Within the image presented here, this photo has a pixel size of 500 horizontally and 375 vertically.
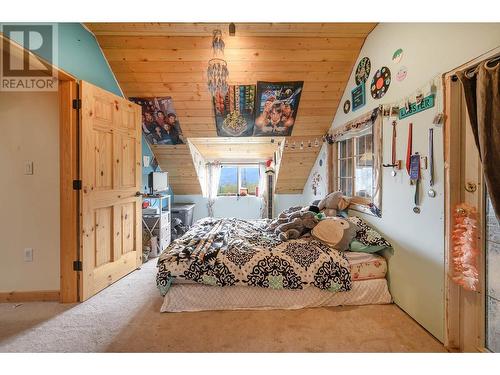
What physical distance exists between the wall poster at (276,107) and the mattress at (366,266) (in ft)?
6.67

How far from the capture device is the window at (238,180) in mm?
5359

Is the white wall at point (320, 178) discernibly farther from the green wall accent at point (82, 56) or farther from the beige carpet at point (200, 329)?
the green wall accent at point (82, 56)

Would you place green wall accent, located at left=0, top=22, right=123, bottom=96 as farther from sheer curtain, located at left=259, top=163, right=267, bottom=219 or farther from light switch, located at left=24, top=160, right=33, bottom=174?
sheer curtain, located at left=259, top=163, right=267, bottom=219

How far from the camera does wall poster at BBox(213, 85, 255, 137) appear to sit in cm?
307

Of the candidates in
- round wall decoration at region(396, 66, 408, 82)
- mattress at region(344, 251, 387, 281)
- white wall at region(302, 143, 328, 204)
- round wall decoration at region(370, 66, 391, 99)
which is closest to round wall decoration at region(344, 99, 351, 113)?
round wall decoration at region(370, 66, 391, 99)

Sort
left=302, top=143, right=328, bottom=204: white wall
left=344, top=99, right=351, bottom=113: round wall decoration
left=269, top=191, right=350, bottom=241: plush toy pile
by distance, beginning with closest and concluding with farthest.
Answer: left=269, top=191, right=350, bottom=241: plush toy pile, left=344, top=99, right=351, bottom=113: round wall decoration, left=302, top=143, right=328, bottom=204: white wall

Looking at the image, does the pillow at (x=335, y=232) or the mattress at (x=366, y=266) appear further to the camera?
the pillow at (x=335, y=232)

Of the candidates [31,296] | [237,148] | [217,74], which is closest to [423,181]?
[217,74]

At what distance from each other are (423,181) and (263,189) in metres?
3.55

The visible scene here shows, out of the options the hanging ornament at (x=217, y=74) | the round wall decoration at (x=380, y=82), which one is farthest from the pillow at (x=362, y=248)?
the hanging ornament at (x=217, y=74)

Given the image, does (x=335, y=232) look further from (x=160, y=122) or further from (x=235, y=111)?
(x=160, y=122)

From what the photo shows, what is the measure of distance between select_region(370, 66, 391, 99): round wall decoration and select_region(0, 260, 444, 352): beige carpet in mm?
1970

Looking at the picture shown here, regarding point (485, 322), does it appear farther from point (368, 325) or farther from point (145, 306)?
point (145, 306)

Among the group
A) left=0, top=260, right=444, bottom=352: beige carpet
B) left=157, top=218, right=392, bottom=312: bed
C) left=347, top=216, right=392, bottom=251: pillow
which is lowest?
left=0, top=260, right=444, bottom=352: beige carpet
